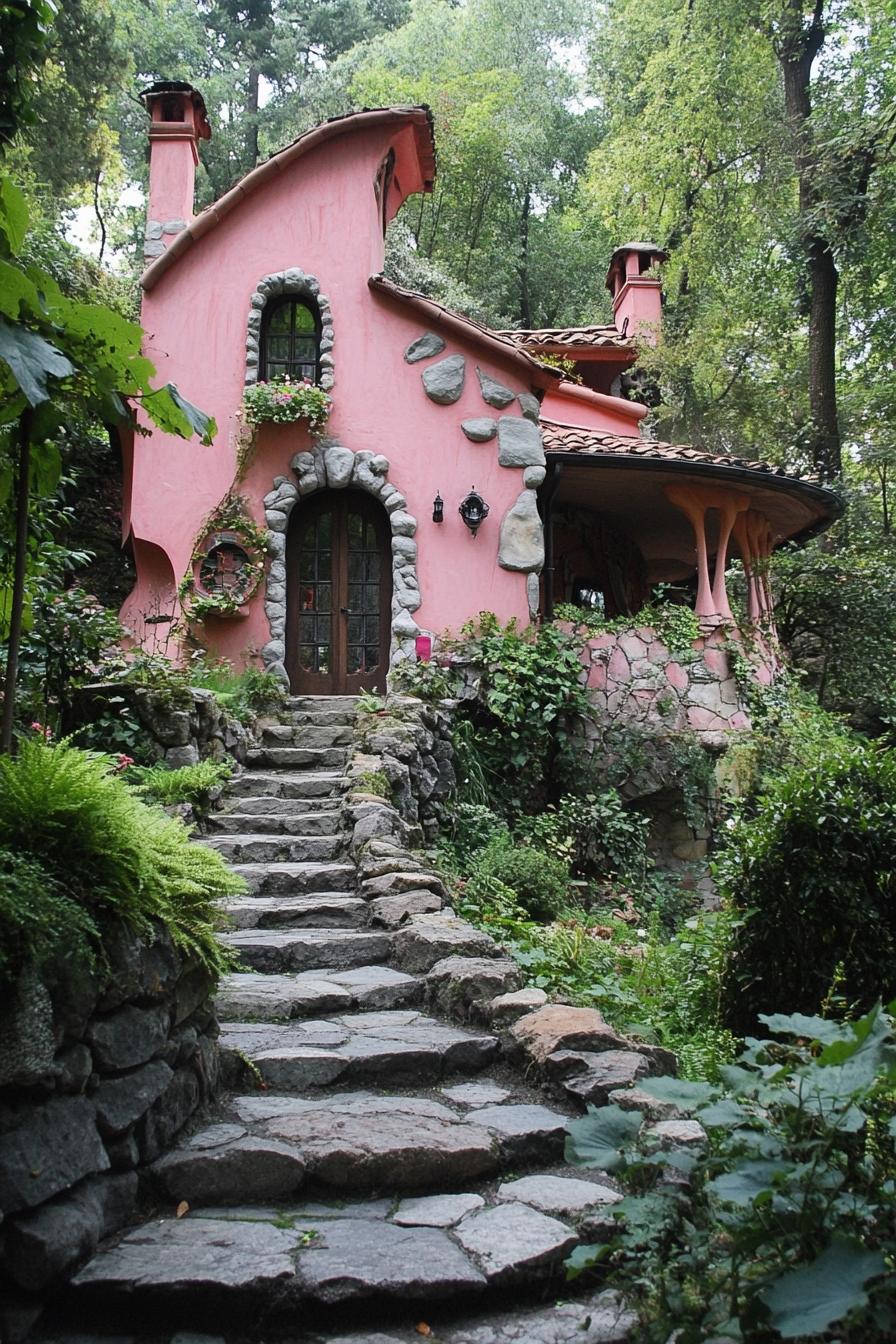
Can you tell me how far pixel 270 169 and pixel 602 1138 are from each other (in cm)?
1088

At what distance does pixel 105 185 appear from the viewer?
20.2 meters

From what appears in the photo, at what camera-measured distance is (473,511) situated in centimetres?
1043

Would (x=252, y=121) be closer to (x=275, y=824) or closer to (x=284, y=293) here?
(x=284, y=293)

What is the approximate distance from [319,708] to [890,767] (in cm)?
591

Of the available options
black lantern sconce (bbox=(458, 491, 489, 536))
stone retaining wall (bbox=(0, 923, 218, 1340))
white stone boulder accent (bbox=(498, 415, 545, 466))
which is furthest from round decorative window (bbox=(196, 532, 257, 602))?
stone retaining wall (bbox=(0, 923, 218, 1340))

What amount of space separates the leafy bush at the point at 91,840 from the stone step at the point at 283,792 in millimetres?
3928

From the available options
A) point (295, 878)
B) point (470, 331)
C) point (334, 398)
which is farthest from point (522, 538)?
point (295, 878)

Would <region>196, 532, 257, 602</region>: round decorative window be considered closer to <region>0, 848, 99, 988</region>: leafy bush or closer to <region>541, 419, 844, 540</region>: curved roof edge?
<region>541, 419, 844, 540</region>: curved roof edge

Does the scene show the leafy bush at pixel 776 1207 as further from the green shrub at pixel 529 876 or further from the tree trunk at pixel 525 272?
the tree trunk at pixel 525 272

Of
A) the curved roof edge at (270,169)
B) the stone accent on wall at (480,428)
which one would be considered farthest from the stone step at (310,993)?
the curved roof edge at (270,169)

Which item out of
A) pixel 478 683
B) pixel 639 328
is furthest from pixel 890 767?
pixel 639 328

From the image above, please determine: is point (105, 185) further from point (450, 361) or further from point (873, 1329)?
point (873, 1329)

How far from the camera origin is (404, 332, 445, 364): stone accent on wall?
10.8 metres

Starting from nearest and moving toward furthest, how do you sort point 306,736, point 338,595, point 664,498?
1. point 306,736
2. point 338,595
3. point 664,498
